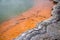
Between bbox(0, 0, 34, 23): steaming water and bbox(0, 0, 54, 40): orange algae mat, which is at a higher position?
bbox(0, 0, 34, 23): steaming water

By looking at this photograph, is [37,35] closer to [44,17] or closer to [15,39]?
[15,39]

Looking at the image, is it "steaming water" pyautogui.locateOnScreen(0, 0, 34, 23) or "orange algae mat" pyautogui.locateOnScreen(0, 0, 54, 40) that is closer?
"orange algae mat" pyautogui.locateOnScreen(0, 0, 54, 40)

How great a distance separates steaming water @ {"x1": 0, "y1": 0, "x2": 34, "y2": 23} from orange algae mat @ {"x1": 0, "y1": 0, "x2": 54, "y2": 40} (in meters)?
0.22

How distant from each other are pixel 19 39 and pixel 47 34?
0.51 meters

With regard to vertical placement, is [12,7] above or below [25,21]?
above

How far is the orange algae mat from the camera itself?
119 inches

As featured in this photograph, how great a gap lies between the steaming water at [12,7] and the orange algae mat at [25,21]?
0.22 meters

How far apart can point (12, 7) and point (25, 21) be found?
111cm

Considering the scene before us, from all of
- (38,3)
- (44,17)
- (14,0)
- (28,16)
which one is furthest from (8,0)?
(44,17)

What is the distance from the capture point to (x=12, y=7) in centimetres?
441

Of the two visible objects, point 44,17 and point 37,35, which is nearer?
point 37,35

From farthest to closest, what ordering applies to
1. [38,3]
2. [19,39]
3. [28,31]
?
[38,3] → [28,31] → [19,39]

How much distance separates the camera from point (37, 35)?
2.75 m

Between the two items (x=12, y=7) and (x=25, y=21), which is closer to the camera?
(x=25, y=21)
